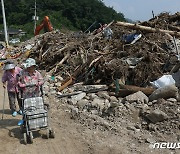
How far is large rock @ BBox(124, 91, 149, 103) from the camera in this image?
25.9ft

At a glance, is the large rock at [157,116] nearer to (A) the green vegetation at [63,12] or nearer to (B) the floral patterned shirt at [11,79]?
(B) the floral patterned shirt at [11,79]

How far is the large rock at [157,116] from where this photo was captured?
6.86 metres

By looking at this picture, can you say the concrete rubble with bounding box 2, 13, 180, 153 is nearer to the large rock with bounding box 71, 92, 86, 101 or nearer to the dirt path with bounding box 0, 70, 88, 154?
the large rock with bounding box 71, 92, 86, 101

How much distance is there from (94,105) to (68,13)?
74717 mm

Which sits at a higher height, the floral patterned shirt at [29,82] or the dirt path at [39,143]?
the floral patterned shirt at [29,82]

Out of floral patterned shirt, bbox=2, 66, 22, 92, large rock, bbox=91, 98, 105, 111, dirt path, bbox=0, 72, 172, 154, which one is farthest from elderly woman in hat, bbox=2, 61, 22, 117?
large rock, bbox=91, 98, 105, 111

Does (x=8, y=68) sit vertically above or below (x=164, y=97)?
above

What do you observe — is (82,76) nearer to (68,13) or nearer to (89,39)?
(89,39)

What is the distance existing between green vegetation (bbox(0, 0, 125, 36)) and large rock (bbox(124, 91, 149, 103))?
226 feet

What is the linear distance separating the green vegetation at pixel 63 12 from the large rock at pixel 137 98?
2715 inches

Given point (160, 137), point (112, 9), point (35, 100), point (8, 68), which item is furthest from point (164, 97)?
point (112, 9)

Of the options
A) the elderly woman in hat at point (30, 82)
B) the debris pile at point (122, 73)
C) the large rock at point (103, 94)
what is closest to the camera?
the elderly woman in hat at point (30, 82)

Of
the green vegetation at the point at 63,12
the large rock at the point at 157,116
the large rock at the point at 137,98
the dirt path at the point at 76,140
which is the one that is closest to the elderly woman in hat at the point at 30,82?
the dirt path at the point at 76,140

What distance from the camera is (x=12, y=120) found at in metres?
8.01
